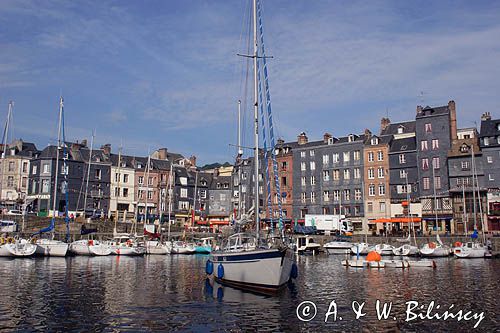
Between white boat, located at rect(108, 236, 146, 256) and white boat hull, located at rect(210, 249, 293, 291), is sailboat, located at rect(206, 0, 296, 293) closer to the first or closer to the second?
white boat hull, located at rect(210, 249, 293, 291)

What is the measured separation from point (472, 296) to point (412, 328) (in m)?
10.9

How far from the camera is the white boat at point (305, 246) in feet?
242

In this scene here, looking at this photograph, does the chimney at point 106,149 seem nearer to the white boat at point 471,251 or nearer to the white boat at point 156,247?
the white boat at point 156,247

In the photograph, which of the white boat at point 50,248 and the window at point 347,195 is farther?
the window at point 347,195

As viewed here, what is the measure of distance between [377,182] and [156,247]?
42.6m

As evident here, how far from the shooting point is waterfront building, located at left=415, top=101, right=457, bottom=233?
3172 inches

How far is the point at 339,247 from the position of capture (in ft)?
237

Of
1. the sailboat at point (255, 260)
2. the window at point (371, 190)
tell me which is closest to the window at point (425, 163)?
the window at point (371, 190)

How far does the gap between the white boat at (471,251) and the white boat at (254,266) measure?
41010 mm

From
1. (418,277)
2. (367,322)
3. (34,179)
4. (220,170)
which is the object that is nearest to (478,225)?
(418,277)

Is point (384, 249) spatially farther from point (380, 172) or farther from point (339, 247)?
point (380, 172)

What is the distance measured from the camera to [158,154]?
378 ft

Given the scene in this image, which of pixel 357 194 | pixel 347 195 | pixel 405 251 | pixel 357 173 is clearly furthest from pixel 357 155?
pixel 405 251

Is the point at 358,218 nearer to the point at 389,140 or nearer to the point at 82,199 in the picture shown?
the point at 389,140
